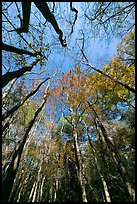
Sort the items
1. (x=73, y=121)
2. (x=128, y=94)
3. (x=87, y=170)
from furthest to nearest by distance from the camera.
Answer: (x=87, y=170) → (x=73, y=121) → (x=128, y=94)

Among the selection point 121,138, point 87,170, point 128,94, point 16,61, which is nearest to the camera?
point 16,61

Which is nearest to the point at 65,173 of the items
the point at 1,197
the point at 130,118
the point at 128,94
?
the point at 130,118

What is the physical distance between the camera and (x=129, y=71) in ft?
32.7

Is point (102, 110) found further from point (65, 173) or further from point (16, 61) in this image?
point (16, 61)

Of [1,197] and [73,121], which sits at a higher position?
[73,121]

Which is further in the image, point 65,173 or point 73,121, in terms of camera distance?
point 65,173

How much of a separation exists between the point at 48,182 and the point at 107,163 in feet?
23.5

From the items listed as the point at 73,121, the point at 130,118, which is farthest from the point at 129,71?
the point at 73,121

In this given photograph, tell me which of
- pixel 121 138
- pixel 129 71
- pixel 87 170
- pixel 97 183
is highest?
pixel 129 71

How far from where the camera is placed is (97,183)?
1491cm

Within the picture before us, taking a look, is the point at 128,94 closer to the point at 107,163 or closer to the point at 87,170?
the point at 107,163

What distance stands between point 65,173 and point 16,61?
1340 cm

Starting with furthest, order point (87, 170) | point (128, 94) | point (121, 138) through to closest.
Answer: point (87, 170)
point (121, 138)
point (128, 94)

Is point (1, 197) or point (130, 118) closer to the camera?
point (1, 197)
